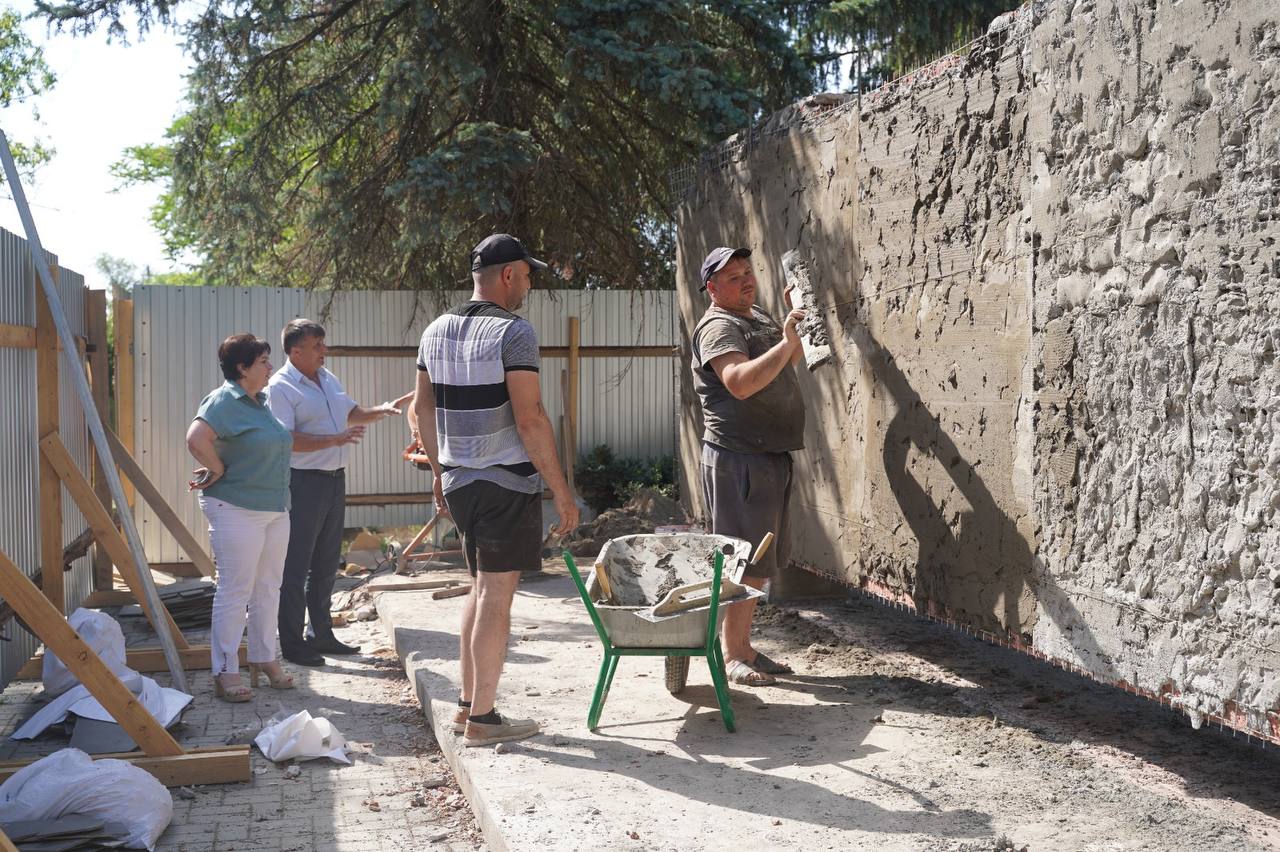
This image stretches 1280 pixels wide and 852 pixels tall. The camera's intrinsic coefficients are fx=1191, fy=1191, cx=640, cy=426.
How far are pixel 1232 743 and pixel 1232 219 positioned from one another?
223 cm

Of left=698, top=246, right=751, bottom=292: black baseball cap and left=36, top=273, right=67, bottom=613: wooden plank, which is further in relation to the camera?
left=36, top=273, right=67, bottom=613: wooden plank

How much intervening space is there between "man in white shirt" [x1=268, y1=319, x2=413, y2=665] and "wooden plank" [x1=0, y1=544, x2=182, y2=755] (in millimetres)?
1697

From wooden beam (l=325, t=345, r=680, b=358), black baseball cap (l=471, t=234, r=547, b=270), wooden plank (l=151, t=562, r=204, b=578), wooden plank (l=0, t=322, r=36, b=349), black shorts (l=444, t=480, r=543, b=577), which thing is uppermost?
black baseball cap (l=471, t=234, r=547, b=270)

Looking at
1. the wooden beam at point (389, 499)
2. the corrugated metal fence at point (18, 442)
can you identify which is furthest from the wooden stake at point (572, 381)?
the corrugated metal fence at point (18, 442)

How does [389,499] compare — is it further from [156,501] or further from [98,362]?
[98,362]

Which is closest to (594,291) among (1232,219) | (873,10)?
(873,10)

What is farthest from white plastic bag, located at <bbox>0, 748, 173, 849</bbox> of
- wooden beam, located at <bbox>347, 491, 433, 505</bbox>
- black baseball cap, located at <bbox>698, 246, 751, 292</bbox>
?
wooden beam, located at <bbox>347, 491, 433, 505</bbox>

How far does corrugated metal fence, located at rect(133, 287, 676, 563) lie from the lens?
1000 cm

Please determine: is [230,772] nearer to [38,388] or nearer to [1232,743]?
[38,388]

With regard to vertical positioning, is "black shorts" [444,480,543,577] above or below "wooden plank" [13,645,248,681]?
above

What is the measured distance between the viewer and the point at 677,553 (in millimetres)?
5324

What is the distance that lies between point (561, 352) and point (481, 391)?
21.9 ft

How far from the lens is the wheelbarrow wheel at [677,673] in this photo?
17.7 ft

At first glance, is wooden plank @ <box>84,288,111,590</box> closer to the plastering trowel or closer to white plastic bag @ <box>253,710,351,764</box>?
white plastic bag @ <box>253,710,351,764</box>
